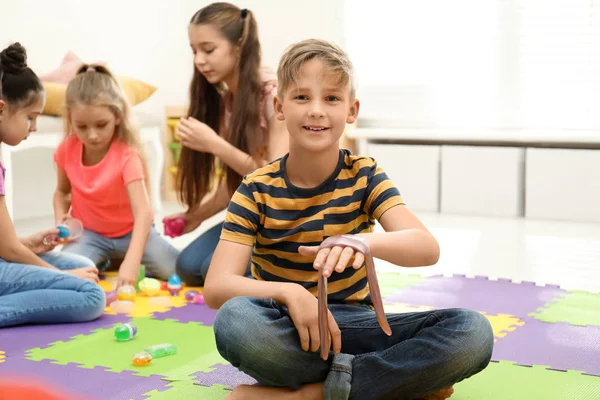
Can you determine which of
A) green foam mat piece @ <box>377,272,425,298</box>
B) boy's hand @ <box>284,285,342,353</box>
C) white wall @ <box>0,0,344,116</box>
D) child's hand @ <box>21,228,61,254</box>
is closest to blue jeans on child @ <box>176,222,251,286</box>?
child's hand @ <box>21,228,61,254</box>

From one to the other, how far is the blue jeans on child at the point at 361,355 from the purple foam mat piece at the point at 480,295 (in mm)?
761

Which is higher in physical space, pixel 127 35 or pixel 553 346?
pixel 127 35

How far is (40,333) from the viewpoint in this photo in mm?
1717

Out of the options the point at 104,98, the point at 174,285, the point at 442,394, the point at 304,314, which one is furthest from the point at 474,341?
the point at 104,98

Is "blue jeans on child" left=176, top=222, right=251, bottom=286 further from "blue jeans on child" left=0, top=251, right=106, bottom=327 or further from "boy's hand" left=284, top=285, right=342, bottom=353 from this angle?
"boy's hand" left=284, top=285, right=342, bottom=353

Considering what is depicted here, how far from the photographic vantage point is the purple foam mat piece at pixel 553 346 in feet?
4.92

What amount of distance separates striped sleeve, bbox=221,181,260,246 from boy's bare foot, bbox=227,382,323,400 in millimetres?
210

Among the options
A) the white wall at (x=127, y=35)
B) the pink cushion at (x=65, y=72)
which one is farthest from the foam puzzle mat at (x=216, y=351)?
the white wall at (x=127, y=35)

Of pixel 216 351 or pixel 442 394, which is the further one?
pixel 216 351

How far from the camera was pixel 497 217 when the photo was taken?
362 centimetres

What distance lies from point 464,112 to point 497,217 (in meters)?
0.63

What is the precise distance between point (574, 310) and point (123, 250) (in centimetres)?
121

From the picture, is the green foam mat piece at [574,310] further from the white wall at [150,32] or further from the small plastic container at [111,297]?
the white wall at [150,32]

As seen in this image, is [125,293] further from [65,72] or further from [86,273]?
[65,72]
